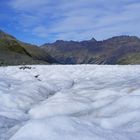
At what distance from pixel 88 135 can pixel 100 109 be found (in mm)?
3338

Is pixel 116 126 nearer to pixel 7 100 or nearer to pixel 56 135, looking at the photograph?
pixel 56 135

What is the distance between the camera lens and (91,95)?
35.2 feet

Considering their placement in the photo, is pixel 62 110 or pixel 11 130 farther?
pixel 62 110

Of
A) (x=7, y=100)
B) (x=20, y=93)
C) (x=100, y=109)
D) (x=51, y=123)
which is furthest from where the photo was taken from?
(x=20, y=93)

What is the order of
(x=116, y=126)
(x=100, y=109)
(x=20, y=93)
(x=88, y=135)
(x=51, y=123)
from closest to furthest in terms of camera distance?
1. (x=88, y=135)
2. (x=51, y=123)
3. (x=116, y=126)
4. (x=100, y=109)
5. (x=20, y=93)

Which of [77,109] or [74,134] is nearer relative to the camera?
[74,134]

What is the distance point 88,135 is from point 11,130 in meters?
2.06

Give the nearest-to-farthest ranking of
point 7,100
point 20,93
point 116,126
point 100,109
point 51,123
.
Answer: point 51,123, point 116,126, point 100,109, point 7,100, point 20,93

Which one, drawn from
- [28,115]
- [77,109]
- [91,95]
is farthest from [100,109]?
[91,95]

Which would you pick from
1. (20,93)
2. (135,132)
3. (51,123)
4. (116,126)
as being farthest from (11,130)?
(20,93)

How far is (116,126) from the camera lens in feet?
21.9

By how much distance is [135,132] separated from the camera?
564 centimetres

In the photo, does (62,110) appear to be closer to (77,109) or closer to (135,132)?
(77,109)

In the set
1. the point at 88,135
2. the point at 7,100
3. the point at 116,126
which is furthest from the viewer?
the point at 7,100
